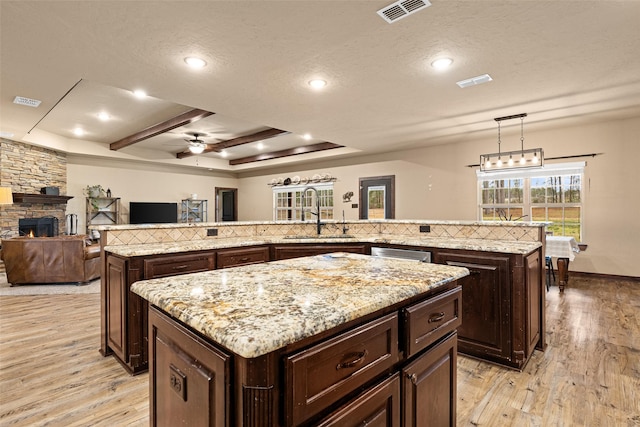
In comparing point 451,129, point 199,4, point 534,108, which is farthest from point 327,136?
point 199,4

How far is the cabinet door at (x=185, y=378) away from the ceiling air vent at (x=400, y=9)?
2181 mm

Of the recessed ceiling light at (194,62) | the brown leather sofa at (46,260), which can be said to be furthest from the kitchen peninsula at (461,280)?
the brown leather sofa at (46,260)

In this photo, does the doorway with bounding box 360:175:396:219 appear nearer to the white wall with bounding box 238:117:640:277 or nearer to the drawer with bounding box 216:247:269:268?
the white wall with bounding box 238:117:640:277

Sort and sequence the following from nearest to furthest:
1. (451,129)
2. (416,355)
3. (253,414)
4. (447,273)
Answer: (253,414) → (416,355) → (447,273) → (451,129)

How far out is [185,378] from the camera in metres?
0.97

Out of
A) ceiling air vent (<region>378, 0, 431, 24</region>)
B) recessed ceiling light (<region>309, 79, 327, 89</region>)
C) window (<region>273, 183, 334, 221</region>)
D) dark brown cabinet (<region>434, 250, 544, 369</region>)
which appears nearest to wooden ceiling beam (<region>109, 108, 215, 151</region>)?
recessed ceiling light (<region>309, 79, 327, 89</region>)

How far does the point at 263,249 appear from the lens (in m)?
3.18

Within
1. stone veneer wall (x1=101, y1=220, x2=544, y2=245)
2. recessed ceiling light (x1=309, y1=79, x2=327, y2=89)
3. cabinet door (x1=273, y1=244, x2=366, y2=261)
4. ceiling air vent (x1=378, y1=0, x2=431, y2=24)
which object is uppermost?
recessed ceiling light (x1=309, y1=79, x2=327, y2=89)

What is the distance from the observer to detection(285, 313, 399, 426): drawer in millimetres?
802

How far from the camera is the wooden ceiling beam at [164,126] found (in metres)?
4.92

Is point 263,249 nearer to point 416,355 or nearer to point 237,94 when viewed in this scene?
point 237,94

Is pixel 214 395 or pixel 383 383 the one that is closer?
pixel 214 395

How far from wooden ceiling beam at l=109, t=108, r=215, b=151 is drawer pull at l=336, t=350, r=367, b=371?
448 centimetres

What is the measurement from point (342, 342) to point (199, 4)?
2193mm
